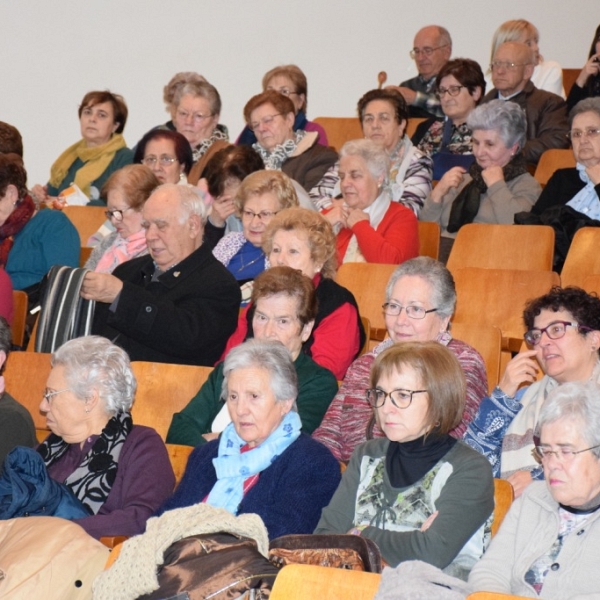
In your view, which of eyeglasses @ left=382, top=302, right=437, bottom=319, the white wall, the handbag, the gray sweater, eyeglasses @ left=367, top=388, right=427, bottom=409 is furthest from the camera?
the white wall

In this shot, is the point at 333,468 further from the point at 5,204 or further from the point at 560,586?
the point at 5,204

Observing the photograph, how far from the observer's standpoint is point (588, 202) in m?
4.49

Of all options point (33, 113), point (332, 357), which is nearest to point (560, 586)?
point (332, 357)

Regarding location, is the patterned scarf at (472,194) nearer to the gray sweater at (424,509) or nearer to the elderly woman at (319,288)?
the elderly woman at (319,288)

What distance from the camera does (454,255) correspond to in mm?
4527

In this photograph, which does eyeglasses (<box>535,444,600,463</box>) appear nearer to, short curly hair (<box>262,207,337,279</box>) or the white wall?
short curly hair (<box>262,207,337,279</box>)

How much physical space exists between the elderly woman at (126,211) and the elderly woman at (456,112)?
1546mm

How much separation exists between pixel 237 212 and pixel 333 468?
188 cm

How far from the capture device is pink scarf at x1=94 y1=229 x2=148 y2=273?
461 centimetres

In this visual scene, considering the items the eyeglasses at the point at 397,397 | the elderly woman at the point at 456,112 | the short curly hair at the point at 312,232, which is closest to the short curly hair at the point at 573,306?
the eyeglasses at the point at 397,397

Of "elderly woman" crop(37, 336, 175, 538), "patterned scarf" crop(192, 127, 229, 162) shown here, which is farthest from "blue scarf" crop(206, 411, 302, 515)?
"patterned scarf" crop(192, 127, 229, 162)

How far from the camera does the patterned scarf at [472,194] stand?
4848mm

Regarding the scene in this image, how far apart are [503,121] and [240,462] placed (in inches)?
99.0

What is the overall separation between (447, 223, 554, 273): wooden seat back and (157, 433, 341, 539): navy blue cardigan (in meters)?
1.51
